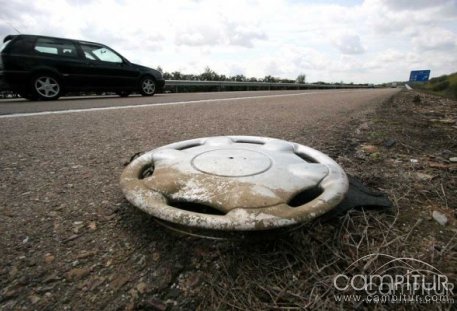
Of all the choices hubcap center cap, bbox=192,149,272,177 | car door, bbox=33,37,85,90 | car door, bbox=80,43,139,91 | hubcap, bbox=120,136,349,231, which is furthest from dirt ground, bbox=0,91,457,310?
car door, bbox=80,43,139,91

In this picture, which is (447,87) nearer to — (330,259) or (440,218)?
(440,218)

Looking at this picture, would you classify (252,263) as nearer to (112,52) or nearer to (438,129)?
(438,129)

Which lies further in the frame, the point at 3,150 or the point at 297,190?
the point at 3,150

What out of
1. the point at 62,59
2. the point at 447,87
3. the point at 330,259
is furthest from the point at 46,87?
the point at 447,87

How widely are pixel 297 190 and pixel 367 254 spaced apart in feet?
0.93

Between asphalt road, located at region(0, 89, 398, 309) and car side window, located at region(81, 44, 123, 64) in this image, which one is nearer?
asphalt road, located at region(0, 89, 398, 309)

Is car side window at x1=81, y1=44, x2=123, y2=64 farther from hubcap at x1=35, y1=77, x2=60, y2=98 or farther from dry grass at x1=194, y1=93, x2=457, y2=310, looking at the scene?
dry grass at x1=194, y1=93, x2=457, y2=310

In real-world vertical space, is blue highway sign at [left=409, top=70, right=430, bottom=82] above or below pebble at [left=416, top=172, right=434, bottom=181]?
below

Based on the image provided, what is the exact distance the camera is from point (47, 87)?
645cm

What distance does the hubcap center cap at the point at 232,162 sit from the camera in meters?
1.03

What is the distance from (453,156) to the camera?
188 cm

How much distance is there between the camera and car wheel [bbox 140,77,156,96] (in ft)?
27.1

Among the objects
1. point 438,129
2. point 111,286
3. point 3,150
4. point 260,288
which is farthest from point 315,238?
point 438,129

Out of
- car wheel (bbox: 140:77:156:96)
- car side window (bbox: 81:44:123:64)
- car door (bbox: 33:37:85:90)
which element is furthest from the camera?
car wheel (bbox: 140:77:156:96)
